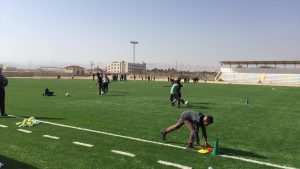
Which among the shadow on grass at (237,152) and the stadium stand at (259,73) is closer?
the shadow on grass at (237,152)

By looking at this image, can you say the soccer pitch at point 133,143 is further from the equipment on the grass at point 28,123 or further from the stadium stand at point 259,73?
the stadium stand at point 259,73

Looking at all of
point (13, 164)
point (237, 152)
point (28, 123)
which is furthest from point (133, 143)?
point (28, 123)

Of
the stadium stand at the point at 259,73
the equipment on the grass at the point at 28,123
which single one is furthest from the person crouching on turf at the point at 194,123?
the stadium stand at the point at 259,73

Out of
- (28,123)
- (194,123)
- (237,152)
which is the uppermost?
(194,123)

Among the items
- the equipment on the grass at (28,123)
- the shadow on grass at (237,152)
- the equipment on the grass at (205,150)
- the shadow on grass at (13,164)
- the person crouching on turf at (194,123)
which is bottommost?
the shadow on grass at (237,152)

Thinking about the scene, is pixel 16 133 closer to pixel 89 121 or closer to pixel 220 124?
pixel 89 121

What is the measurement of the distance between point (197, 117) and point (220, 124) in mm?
4819

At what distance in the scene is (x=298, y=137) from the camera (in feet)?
36.0

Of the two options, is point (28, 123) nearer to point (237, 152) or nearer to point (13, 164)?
point (13, 164)

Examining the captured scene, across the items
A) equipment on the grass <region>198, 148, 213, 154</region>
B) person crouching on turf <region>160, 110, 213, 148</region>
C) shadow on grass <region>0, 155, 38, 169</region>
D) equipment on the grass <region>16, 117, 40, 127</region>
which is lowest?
shadow on grass <region>0, 155, 38, 169</region>

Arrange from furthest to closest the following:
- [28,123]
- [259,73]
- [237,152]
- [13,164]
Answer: [259,73], [28,123], [237,152], [13,164]

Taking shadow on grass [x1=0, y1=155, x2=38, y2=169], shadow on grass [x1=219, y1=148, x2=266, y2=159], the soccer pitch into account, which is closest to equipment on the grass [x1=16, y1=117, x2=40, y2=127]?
the soccer pitch

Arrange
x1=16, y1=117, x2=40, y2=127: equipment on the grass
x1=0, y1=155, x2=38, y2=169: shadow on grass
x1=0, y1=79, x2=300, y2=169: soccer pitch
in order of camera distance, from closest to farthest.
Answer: x1=0, y1=155, x2=38, y2=169: shadow on grass
x1=0, y1=79, x2=300, y2=169: soccer pitch
x1=16, y1=117, x2=40, y2=127: equipment on the grass

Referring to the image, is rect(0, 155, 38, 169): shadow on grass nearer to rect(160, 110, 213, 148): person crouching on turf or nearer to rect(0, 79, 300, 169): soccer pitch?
rect(0, 79, 300, 169): soccer pitch
